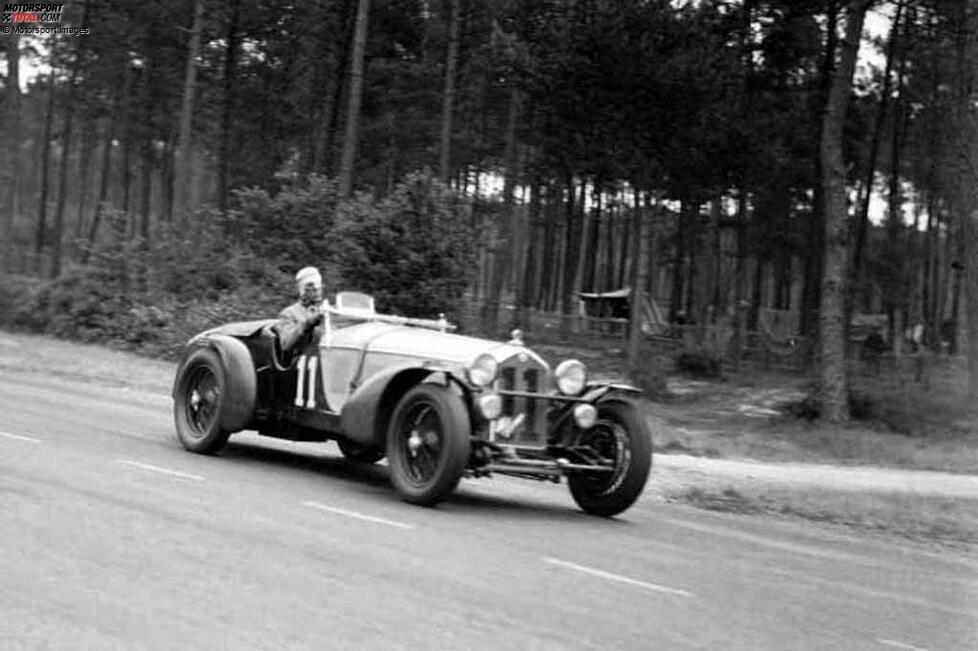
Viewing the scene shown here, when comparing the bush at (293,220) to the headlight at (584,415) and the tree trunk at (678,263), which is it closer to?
the headlight at (584,415)

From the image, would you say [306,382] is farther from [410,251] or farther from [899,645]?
[410,251]

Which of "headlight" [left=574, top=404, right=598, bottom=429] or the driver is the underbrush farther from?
the driver

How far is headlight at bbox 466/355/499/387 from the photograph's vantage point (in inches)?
378

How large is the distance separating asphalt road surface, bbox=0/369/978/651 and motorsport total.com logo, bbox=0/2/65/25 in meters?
29.1

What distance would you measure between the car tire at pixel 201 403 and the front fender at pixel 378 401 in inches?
67.2

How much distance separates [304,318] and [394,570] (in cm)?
477

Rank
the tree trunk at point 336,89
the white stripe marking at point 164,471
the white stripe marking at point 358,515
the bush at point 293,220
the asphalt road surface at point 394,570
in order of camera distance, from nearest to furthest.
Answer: the asphalt road surface at point 394,570 < the white stripe marking at point 358,515 < the white stripe marking at point 164,471 < the bush at point 293,220 < the tree trunk at point 336,89

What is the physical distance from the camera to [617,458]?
1023 centimetres

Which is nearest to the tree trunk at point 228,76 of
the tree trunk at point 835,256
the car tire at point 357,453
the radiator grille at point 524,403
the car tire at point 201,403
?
the tree trunk at point 835,256

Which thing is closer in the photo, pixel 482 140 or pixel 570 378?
pixel 570 378

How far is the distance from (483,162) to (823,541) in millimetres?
39088

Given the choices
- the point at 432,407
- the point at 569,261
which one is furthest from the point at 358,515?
the point at 569,261

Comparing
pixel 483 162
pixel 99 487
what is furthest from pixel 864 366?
pixel 99 487

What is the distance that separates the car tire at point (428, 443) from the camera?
30.3 feet
